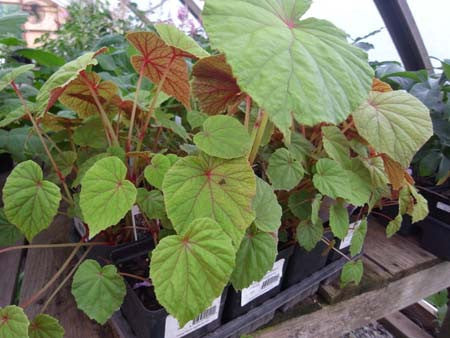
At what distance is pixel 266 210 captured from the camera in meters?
0.45

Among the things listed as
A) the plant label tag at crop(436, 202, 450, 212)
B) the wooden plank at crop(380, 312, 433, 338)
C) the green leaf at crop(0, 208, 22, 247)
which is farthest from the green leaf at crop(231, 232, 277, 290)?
the wooden plank at crop(380, 312, 433, 338)

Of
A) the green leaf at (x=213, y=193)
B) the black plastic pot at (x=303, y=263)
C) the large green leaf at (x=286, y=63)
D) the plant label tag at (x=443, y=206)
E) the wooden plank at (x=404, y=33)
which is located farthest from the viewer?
the wooden plank at (x=404, y=33)

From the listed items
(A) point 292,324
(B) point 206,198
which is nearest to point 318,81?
(B) point 206,198

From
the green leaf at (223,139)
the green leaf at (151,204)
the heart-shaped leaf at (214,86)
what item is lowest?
the green leaf at (151,204)

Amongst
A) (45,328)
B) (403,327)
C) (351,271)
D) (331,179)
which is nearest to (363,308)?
(351,271)

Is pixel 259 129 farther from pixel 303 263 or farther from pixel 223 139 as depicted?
pixel 303 263

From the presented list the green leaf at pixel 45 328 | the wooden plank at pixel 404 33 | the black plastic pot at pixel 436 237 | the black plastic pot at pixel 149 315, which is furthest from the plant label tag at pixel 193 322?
the wooden plank at pixel 404 33

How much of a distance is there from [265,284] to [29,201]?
387 mm

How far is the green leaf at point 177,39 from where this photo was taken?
1.49 ft

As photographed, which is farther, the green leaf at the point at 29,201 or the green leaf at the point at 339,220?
the green leaf at the point at 339,220

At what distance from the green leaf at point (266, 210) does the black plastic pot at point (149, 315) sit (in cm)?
15

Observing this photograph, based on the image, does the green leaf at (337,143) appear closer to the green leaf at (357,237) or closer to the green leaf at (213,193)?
the green leaf at (357,237)

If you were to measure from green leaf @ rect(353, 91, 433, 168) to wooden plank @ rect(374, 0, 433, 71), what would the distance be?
1.27 metres

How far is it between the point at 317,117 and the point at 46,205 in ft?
1.13
